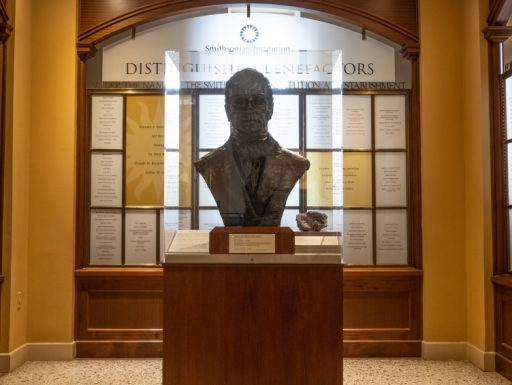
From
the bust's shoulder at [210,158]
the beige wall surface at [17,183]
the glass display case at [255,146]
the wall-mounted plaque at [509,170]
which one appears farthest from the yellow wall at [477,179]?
the beige wall surface at [17,183]

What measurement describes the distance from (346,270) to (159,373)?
1.66 meters

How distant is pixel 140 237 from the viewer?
14.6 feet

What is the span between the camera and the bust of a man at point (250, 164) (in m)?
2.78

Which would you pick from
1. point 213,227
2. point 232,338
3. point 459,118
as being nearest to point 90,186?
point 213,227

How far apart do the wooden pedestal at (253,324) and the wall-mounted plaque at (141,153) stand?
6.45 ft

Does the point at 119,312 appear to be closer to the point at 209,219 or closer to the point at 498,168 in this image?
the point at 209,219

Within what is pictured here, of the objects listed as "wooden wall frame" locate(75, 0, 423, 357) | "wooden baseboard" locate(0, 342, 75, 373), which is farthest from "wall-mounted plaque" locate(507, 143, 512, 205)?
"wooden baseboard" locate(0, 342, 75, 373)

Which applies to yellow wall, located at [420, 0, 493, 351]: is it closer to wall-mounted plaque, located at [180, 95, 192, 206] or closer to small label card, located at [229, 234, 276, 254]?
small label card, located at [229, 234, 276, 254]

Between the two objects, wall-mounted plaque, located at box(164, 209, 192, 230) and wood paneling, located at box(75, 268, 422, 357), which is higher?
wall-mounted plaque, located at box(164, 209, 192, 230)

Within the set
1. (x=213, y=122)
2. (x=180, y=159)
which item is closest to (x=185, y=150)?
(x=180, y=159)

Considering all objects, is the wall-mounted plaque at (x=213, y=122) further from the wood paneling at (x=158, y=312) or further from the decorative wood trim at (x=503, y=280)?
the decorative wood trim at (x=503, y=280)

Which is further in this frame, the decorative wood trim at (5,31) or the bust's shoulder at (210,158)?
the decorative wood trim at (5,31)

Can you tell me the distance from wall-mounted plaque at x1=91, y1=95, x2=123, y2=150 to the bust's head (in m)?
1.94

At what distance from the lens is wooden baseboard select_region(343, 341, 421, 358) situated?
13.9 ft
